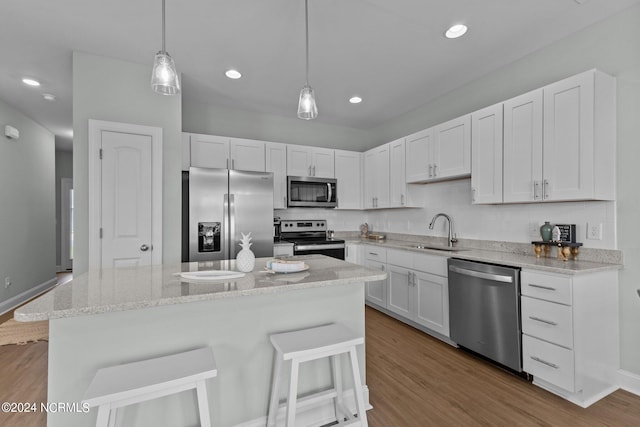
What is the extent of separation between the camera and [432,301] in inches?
120

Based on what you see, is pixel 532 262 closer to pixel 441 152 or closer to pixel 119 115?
pixel 441 152

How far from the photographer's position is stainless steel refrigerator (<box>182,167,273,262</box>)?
3209 millimetres

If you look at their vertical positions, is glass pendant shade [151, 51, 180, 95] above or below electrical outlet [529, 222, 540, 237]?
above

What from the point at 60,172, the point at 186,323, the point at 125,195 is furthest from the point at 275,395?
the point at 60,172

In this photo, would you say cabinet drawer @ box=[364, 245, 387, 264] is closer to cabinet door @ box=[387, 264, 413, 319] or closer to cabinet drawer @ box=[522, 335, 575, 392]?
cabinet door @ box=[387, 264, 413, 319]

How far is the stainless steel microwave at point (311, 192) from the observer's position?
163 inches

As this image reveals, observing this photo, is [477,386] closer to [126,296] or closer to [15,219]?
Answer: [126,296]

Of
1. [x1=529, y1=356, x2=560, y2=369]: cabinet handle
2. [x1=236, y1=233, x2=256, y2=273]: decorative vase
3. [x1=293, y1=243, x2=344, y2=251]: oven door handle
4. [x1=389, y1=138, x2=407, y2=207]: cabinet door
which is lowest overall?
[x1=529, y1=356, x2=560, y2=369]: cabinet handle

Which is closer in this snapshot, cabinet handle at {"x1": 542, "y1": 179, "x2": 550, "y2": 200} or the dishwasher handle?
the dishwasher handle

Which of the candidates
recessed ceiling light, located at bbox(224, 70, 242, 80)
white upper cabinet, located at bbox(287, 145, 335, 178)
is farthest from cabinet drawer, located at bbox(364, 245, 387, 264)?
recessed ceiling light, located at bbox(224, 70, 242, 80)

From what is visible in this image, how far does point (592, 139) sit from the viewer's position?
2.17 meters

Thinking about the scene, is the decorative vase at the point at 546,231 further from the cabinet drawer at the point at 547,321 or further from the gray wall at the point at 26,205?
the gray wall at the point at 26,205

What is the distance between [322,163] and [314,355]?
133 inches

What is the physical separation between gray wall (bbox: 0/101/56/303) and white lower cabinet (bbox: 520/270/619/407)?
6.00m
